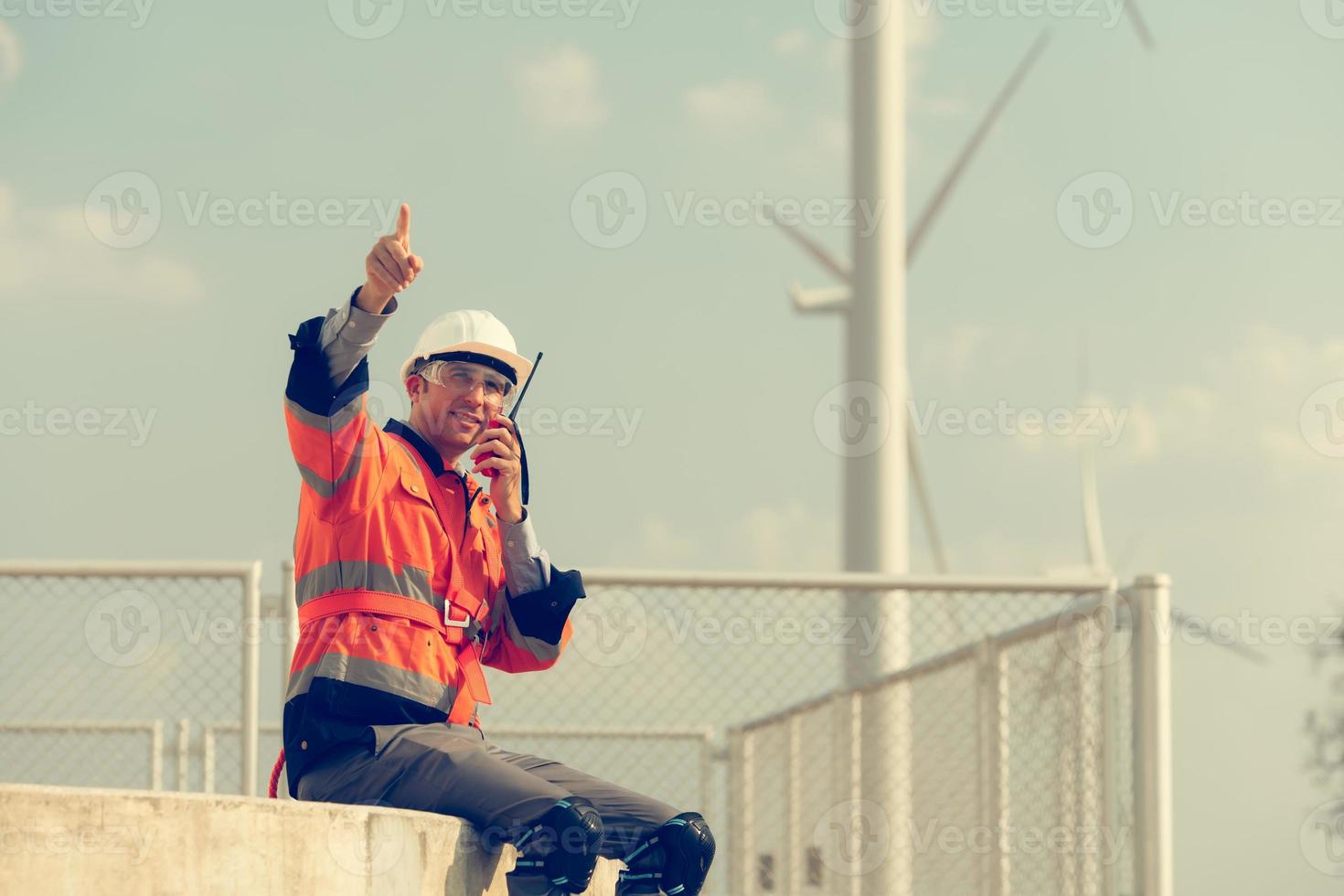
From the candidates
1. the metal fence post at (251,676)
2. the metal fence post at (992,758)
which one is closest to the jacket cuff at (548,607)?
the metal fence post at (251,676)

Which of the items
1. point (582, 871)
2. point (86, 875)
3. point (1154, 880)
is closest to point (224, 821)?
point (86, 875)

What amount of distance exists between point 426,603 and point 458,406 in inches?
24.0

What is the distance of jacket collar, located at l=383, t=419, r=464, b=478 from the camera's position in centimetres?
509

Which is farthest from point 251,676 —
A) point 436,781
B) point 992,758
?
point 992,758

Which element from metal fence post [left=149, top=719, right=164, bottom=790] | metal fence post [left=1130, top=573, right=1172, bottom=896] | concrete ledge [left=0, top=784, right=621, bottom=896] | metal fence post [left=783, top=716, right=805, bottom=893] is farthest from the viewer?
metal fence post [left=149, top=719, right=164, bottom=790]

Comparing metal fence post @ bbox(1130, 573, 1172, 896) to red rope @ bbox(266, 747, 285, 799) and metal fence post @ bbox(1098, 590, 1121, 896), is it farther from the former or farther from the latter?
red rope @ bbox(266, 747, 285, 799)

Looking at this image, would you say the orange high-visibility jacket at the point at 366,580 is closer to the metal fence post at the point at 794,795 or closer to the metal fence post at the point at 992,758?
the metal fence post at the point at 992,758

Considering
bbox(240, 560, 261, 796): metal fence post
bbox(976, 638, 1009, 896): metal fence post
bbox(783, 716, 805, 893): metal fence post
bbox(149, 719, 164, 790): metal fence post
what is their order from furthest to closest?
1. bbox(149, 719, 164, 790): metal fence post
2. bbox(783, 716, 805, 893): metal fence post
3. bbox(976, 638, 1009, 896): metal fence post
4. bbox(240, 560, 261, 796): metal fence post

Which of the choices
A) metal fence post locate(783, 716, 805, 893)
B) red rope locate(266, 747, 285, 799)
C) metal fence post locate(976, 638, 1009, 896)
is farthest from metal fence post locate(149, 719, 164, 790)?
red rope locate(266, 747, 285, 799)

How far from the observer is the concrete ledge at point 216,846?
3.52 metres

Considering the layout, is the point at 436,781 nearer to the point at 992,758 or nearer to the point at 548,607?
the point at 548,607

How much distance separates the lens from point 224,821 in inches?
152

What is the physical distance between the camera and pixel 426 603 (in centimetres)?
484

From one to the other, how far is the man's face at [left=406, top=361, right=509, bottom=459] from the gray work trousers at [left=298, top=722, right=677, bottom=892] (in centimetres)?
83
